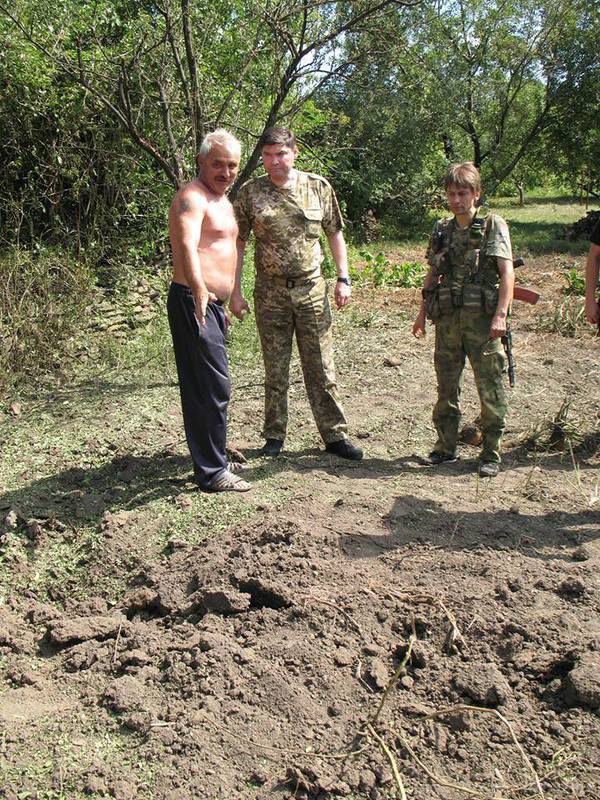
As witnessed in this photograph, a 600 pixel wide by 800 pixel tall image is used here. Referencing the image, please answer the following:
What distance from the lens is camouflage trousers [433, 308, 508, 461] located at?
16.1 feet

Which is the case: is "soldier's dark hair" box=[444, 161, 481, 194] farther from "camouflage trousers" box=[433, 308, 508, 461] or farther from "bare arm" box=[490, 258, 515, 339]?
"camouflage trousers" box=[433, 308, 508, 461]

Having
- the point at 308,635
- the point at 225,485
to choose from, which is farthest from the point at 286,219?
the point at 308,635

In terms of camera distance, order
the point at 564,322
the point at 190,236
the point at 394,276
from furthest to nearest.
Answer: the point at 394,276, the point at 564,322, the point at 190,236

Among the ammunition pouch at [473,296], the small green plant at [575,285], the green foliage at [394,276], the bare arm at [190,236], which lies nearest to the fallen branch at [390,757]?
the bare arm at [190,236]

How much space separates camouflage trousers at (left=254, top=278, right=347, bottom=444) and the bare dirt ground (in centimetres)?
28

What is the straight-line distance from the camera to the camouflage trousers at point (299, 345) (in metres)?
5.05

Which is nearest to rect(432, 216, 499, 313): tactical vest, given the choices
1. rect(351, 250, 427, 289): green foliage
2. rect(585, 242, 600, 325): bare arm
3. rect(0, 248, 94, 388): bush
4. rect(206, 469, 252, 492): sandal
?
rect(585, 242, 600, 325): bare arm

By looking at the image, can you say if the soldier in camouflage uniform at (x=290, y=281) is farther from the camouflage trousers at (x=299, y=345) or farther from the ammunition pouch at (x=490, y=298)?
the ammunition pouch at (x=490, y=298)

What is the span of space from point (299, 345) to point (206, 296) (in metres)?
1.10

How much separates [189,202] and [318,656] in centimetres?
238

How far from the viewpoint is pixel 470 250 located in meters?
4.84

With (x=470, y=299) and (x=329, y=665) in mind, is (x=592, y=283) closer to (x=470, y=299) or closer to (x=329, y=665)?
(x=470, y=299)

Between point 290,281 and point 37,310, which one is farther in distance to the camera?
point 37,310

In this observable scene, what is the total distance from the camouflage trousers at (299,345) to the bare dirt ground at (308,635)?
0.93 ft
